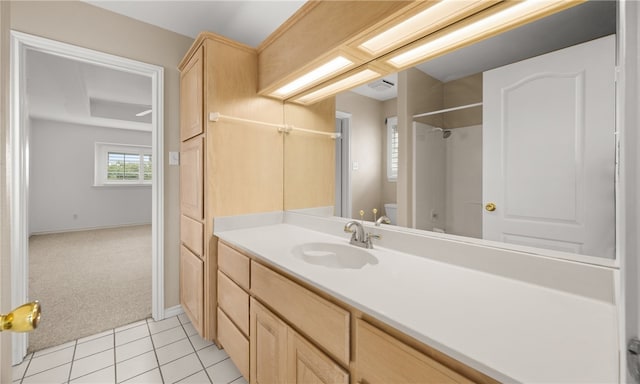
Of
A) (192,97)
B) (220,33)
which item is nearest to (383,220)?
(192,97)

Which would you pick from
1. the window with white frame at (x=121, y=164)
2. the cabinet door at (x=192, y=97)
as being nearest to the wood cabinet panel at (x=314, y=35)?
the cabinet door at (x=192, y=97)

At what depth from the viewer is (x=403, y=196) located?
129 centimetres

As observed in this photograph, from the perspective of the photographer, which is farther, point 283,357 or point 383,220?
point 383,220

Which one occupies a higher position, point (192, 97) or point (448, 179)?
point (192, 97)

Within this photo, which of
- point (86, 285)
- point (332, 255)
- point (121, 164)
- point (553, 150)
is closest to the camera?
point (553, 150)

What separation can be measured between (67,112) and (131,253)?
2868 millimetres

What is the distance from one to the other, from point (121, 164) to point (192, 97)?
5.51m

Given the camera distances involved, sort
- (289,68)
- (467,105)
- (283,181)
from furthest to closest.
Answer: (283,181) < (289,68) < (467,105)

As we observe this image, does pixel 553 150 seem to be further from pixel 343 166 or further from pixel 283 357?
pixel 283 357

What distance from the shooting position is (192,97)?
1960 mm

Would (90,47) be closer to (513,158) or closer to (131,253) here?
(513,158)

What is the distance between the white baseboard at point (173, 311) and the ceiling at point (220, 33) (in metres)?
2.26

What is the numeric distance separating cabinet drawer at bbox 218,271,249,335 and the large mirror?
822 millimetres

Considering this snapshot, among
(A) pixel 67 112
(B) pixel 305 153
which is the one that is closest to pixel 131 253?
(A) pixel 67 112
